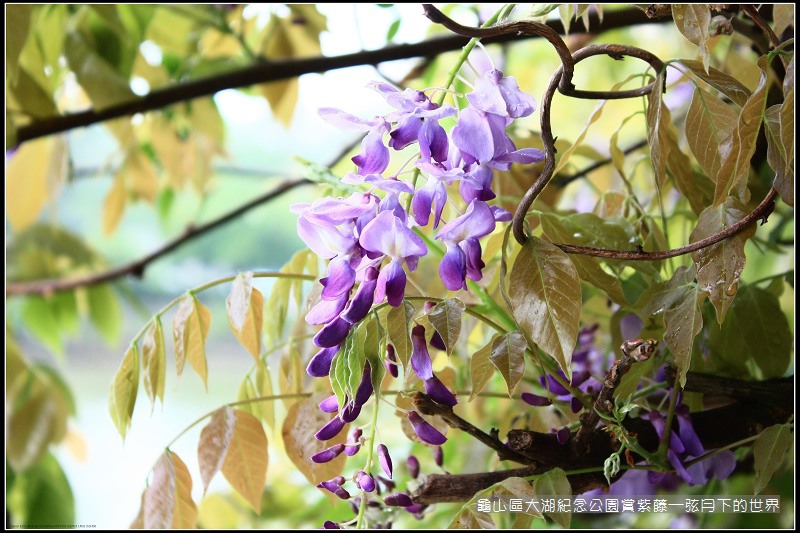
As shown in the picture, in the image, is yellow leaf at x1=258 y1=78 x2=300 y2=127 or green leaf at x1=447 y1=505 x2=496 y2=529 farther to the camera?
yellow leaf at x1=258 y1=78 x2=300 y2=127

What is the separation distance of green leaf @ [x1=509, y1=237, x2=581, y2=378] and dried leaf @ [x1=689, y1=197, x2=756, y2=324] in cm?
3

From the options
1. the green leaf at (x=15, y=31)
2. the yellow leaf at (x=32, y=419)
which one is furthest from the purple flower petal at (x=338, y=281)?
the yellow leaf at (x=32, y=419)

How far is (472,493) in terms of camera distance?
0.20m

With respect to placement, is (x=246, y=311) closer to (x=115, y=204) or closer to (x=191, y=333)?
(x=191, y=333)

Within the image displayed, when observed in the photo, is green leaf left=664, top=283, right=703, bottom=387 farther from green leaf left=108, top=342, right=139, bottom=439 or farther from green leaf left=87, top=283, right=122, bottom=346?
green leaf left=87, top=283, right=122, bottom=346

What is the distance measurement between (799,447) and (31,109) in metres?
0.36

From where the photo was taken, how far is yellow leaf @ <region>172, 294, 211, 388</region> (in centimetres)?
22

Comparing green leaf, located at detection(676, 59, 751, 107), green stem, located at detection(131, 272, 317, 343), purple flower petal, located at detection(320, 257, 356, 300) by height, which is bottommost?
purple flower petal, located at detection(320, 257, 356, 300)

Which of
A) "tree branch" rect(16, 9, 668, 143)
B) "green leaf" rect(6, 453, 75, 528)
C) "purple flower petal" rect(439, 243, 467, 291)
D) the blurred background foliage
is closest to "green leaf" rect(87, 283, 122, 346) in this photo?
the blurred background foliage

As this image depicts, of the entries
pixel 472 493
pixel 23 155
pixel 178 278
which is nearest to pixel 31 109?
pixel 23 155

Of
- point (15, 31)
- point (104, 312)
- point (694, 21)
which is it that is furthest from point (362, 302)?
point (104, 312)

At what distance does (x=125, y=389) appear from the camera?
225 mm

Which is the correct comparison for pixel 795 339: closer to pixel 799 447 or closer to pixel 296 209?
pixel 799 447

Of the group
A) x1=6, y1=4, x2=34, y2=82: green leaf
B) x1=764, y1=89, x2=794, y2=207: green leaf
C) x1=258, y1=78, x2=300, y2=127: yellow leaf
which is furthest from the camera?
x1=258, y1=78, x2=300, y2=127: yellow leaf
